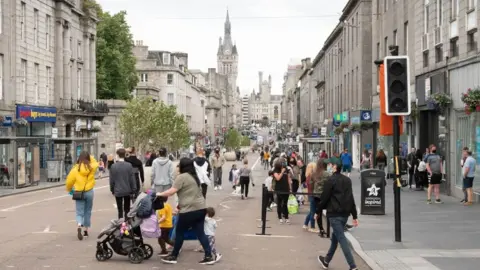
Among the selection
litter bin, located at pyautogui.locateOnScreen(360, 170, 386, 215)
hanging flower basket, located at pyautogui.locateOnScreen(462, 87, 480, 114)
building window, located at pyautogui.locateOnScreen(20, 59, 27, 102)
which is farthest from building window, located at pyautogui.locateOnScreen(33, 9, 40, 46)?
litter bin, located at pyautogui.locateOnScreen(360, 170, 386, 215)

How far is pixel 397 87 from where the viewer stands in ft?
44.0

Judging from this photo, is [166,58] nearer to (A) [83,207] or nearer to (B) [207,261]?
(A) [83,207]

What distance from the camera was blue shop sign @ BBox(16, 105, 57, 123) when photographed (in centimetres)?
4200

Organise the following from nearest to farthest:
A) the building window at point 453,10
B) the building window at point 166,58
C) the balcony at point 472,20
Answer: the balcony at point 472,20
the building window at point 453,10
the building window at point 166,58

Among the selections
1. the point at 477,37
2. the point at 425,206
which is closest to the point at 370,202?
the point at 425,206

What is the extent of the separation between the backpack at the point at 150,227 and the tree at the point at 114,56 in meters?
56.9

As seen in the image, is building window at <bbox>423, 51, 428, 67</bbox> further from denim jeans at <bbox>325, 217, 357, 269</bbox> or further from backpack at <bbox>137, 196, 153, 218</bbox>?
backpack at <bbox>137, 196, 153, 218</bbox>

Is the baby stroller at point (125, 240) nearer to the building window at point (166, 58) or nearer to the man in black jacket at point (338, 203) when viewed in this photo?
the man in black jacket at point (338, 203)

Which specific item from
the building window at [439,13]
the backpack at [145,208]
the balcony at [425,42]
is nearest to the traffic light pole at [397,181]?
the backpack at [145,208]

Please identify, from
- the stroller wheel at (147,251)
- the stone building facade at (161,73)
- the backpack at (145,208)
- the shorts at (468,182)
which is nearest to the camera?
the backpack at (145,208)

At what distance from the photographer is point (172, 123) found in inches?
2968

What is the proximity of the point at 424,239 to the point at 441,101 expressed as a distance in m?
11.4

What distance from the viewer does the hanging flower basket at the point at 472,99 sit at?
21109 millimetres

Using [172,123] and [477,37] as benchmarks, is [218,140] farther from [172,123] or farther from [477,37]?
[477,37]
